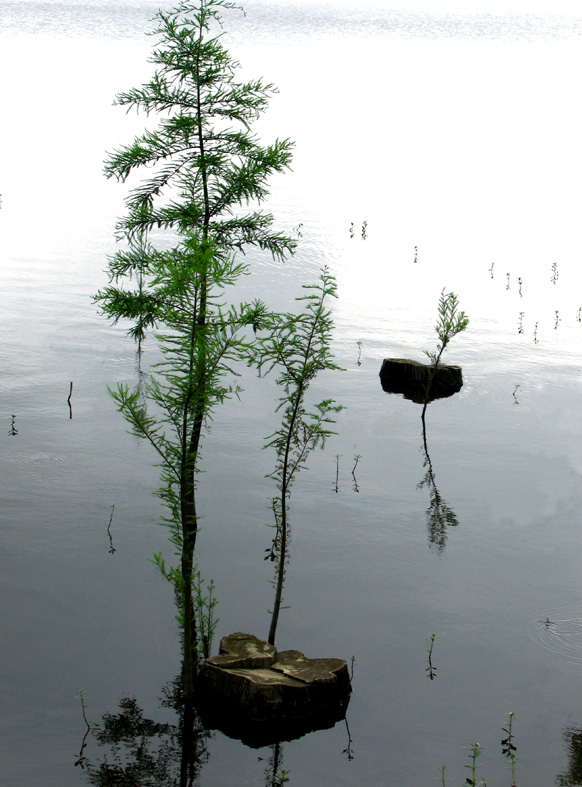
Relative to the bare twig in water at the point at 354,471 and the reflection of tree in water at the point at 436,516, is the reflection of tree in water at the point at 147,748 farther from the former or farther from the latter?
the bare twig in water at the point at 354,471

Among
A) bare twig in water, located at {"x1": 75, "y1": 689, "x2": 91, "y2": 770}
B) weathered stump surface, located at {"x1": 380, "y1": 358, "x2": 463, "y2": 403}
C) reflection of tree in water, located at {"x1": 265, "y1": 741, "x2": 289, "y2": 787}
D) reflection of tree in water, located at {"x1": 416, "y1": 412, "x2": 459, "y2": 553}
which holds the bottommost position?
reflection of tree in water, located at {"x1": 265, "y1": 741, "x2": 289, "y2": 787}

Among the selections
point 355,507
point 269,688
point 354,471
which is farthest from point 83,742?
point 354,471

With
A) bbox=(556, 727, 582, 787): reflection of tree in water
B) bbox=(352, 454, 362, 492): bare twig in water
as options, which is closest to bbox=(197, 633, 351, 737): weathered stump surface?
bbox=(556, 727, 582, 787): reflection of tree in water

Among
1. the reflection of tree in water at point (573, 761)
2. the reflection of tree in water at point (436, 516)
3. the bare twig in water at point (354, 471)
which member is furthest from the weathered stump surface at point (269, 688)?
the bare twig in water at point (354, 471)

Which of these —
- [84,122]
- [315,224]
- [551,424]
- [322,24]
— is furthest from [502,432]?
[322,24]

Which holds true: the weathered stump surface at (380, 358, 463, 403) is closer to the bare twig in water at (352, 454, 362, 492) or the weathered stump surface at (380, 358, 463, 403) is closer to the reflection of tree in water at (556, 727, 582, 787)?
the bare twig in water at (352, 454, 362, 492)

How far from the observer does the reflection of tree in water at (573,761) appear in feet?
31.1

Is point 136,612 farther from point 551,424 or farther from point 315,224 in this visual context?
point 315,224

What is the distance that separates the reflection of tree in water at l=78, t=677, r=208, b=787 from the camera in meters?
9.30

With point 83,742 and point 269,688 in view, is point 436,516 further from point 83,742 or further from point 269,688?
point 83,742

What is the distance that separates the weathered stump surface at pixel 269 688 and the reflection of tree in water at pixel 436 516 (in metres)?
4.42

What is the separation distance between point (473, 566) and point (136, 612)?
4.74 meters

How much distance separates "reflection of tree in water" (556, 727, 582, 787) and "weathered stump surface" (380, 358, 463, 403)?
11808mm

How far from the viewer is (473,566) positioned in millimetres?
13938
